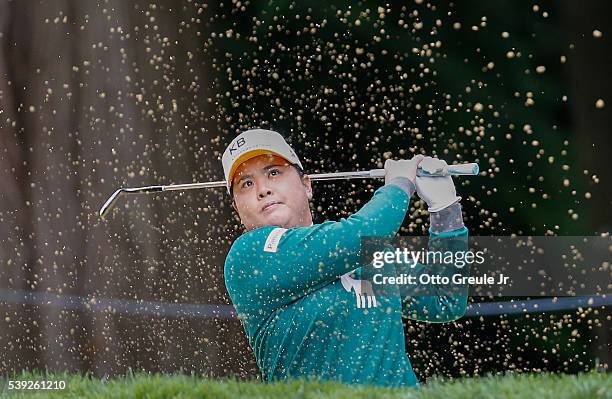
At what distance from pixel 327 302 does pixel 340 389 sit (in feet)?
0.86

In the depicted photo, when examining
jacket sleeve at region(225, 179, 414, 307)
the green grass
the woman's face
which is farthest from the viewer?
the woman's face

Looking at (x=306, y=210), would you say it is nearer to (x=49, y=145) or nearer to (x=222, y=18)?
(x=222, y=18)

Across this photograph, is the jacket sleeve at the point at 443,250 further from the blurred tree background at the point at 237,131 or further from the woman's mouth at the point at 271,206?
the woman's mouth at the point at 271,206

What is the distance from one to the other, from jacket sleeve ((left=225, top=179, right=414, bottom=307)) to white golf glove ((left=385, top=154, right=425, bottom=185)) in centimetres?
3

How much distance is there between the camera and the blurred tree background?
5.66ft

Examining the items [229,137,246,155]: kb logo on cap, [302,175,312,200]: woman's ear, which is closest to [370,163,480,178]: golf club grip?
[302,175,312,200]: woman's ear

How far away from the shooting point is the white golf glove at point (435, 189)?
1.60 meters

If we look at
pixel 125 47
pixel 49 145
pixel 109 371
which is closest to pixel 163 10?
pixel 125 47

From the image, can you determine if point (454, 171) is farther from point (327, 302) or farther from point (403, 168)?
point (327, 302)

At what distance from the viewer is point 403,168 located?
1.62 m

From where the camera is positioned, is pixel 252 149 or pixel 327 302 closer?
pixel 327 302

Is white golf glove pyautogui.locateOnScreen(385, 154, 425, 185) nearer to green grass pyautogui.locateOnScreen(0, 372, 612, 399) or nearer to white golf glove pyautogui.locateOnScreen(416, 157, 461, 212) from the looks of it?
white golf glove pyautogui.locateOnScreen(416, 157, 461, 212)

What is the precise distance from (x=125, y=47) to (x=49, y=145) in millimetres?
301

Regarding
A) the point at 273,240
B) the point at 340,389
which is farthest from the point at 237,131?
the point at 340,389
